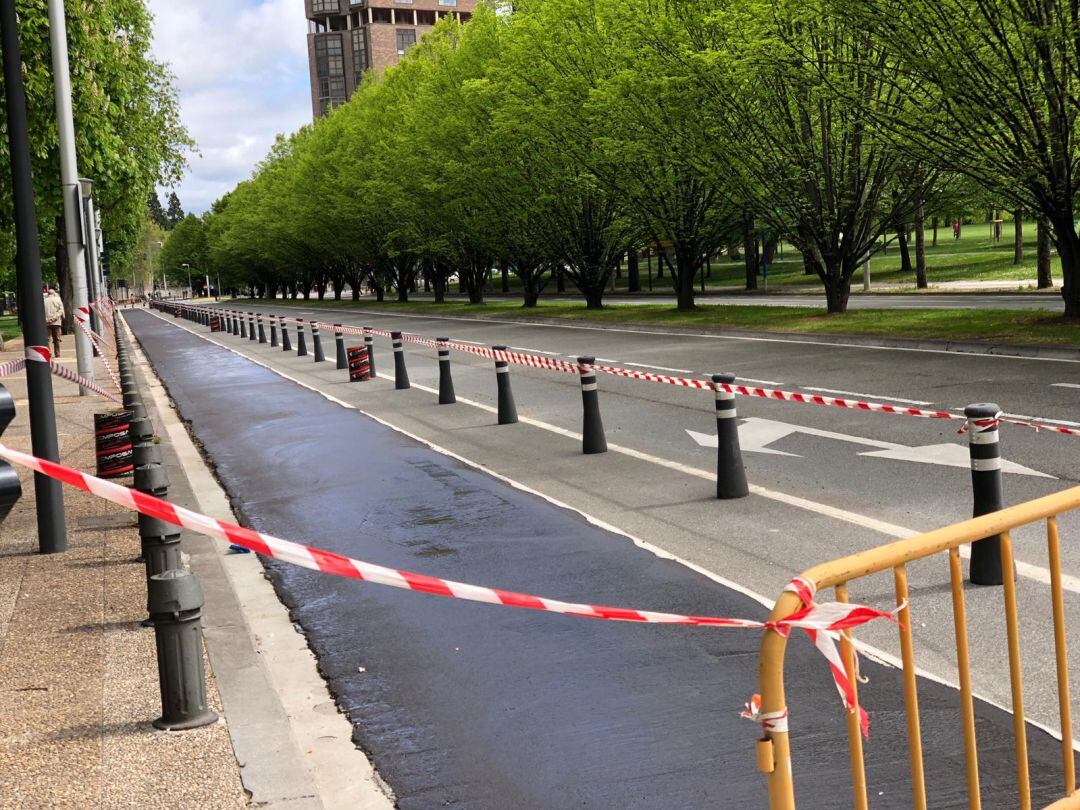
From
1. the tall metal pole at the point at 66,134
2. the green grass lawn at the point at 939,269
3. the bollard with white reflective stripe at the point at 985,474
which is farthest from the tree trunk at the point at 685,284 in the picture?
the bollard with white reflective stripe at the point at 985,474

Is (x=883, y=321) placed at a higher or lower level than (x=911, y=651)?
higher

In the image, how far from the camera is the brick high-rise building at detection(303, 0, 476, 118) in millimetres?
168000

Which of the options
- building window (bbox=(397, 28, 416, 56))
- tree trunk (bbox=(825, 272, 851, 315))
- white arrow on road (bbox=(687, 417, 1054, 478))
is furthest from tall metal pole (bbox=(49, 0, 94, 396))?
building window (bbox=(397, 28, 416, 56))

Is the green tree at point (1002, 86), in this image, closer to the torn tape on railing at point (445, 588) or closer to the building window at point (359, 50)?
the torn tape on railing at point (445, 588)

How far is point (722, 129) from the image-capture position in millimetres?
29906

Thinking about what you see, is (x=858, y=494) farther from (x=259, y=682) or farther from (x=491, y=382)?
(x=491, y=382)

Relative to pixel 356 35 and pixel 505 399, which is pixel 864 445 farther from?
pixel 356 35

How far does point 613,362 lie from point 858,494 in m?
13.2

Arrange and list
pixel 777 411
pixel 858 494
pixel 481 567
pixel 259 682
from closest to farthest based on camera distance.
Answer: pixel 259 682 → pixel 481 567 → pixel 858 494 → pixel 777 411

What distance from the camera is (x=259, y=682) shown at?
560cm

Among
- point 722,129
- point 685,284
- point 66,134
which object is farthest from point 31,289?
point 685,284

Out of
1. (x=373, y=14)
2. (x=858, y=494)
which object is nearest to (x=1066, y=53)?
(x=858, y=494)

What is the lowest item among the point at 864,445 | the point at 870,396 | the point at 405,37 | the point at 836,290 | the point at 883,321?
the point at 864,445

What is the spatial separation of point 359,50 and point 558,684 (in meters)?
176
